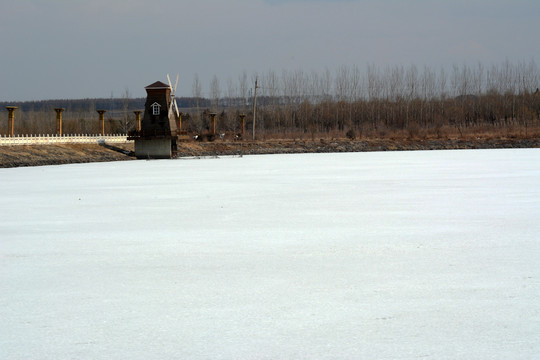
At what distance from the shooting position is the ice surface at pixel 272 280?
424 cm

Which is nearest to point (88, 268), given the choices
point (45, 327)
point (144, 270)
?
point (144, 270)

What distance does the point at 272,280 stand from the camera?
602 centimetres

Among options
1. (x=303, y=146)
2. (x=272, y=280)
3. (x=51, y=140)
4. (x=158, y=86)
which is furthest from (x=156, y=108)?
(x=272, y=280)

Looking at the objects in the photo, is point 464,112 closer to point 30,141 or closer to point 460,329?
point 30,141

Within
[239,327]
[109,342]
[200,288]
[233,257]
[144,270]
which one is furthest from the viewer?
[233,257]

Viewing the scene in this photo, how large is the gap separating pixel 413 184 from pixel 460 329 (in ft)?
41.4

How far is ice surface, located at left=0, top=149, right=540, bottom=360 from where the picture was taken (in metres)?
4.24

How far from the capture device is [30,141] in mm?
34406

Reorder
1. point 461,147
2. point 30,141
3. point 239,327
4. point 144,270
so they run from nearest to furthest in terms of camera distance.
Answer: point 239,327, point 144,270, point 30,141, point 461,147

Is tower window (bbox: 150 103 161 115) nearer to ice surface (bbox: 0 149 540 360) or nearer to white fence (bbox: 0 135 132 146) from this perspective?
white fence (bbox: 0 135 132 146)

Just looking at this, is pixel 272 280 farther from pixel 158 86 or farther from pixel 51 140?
pixel 158 86

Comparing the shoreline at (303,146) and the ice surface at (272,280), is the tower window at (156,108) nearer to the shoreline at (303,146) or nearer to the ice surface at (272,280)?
the shoreline at (303,146)

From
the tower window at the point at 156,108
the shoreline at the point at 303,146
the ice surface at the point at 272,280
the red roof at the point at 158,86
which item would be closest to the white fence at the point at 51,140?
the shoreline at the point at 303,146

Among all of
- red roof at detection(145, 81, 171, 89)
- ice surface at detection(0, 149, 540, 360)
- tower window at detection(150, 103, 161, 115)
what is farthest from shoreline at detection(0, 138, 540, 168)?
ice surface at detection(0, 149, 540, 360)
